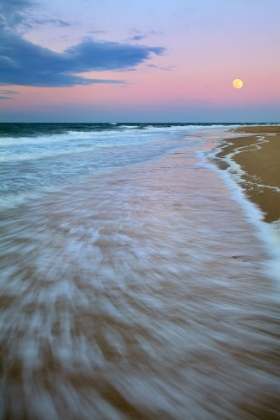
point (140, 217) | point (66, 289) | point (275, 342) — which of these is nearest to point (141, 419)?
point (275, 342)

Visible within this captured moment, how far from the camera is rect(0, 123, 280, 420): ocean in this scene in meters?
1.21

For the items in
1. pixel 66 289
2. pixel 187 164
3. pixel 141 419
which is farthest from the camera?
pixel 187 164

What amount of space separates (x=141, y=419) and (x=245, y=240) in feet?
6.92

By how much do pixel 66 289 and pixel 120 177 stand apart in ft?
16.1

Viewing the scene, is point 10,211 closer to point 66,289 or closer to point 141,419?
point 66,289

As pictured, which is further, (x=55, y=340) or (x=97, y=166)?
(x=97, y=166)

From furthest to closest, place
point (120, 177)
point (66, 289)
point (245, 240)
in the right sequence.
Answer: point (120, 177) → point (245, 240) → point (66, 289)

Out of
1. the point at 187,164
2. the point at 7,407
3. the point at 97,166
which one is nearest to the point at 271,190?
the point at 187,164

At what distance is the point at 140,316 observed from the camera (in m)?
1.74

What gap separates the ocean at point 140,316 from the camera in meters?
1.21

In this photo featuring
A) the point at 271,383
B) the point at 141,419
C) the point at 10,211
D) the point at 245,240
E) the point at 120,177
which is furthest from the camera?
the point at 120,177

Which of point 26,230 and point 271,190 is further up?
point 271,190

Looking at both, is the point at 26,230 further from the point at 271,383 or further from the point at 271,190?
the point at 271,190

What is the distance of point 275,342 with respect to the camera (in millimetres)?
1520
